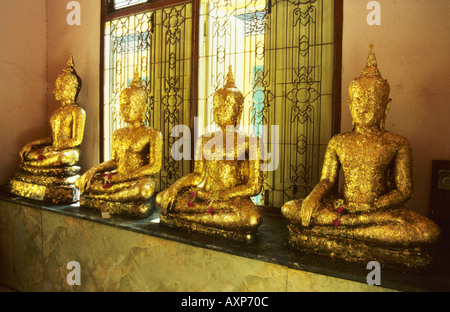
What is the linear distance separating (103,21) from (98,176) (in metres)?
2.15

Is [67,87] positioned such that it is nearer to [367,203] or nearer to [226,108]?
[226,108]

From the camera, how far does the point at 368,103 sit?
6.95 feet

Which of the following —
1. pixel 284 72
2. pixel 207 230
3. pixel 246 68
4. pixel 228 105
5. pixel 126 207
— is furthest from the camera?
pixel 246 68

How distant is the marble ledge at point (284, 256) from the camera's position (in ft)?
5.70

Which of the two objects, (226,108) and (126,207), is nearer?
(226,108)

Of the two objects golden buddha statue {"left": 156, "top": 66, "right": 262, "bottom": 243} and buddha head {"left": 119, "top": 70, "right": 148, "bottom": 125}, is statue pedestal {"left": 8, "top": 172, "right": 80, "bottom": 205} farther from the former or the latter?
golden buddha statue {"left": 156, "top": 66, "right": 262, "bottom": 243}

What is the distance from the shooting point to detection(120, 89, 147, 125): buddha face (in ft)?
10.2

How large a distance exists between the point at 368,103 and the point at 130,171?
2184 mm

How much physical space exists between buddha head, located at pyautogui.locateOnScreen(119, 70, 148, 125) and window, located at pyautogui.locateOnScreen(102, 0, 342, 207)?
0.58 meters

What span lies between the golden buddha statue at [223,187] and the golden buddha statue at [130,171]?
36 cm

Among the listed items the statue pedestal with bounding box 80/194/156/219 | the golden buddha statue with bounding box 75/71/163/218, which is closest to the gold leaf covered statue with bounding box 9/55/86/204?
the golden buddha statue with bounding box 75/71/163/218

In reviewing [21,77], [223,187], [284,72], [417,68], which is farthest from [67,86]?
[417,68]

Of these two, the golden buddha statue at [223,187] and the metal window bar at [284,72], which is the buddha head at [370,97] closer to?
the metal window bar at [284,72]

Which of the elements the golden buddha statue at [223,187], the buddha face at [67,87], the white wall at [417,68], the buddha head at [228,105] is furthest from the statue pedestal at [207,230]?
the buddha face at [67,87]
